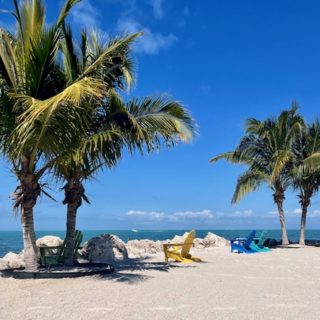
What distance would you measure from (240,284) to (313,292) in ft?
5.07

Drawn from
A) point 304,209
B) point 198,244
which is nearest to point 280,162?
point 304,209

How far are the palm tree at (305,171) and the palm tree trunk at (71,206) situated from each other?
542 inches

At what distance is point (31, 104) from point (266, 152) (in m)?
15.7

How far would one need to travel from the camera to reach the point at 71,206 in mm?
11805

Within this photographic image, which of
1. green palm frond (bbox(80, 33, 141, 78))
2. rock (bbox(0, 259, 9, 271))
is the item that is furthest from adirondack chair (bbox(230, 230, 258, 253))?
green palm frond (bbox(80, 33, 141, 78))

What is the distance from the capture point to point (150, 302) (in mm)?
7645

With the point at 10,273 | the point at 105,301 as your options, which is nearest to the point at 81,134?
the point at 10,273

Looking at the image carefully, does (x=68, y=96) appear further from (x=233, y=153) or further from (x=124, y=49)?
(x=233, y=153)

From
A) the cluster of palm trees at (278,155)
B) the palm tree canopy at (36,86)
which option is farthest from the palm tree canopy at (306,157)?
the palm tree canopy at (36,86)

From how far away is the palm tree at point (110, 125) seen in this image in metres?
11.3

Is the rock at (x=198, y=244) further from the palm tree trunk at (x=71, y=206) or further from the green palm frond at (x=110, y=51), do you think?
the green palm frond at (x=110, y=51)

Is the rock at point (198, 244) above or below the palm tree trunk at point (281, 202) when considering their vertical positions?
below

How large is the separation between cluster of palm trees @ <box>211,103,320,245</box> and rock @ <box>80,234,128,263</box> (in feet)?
28.9

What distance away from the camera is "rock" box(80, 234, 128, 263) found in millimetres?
15305
